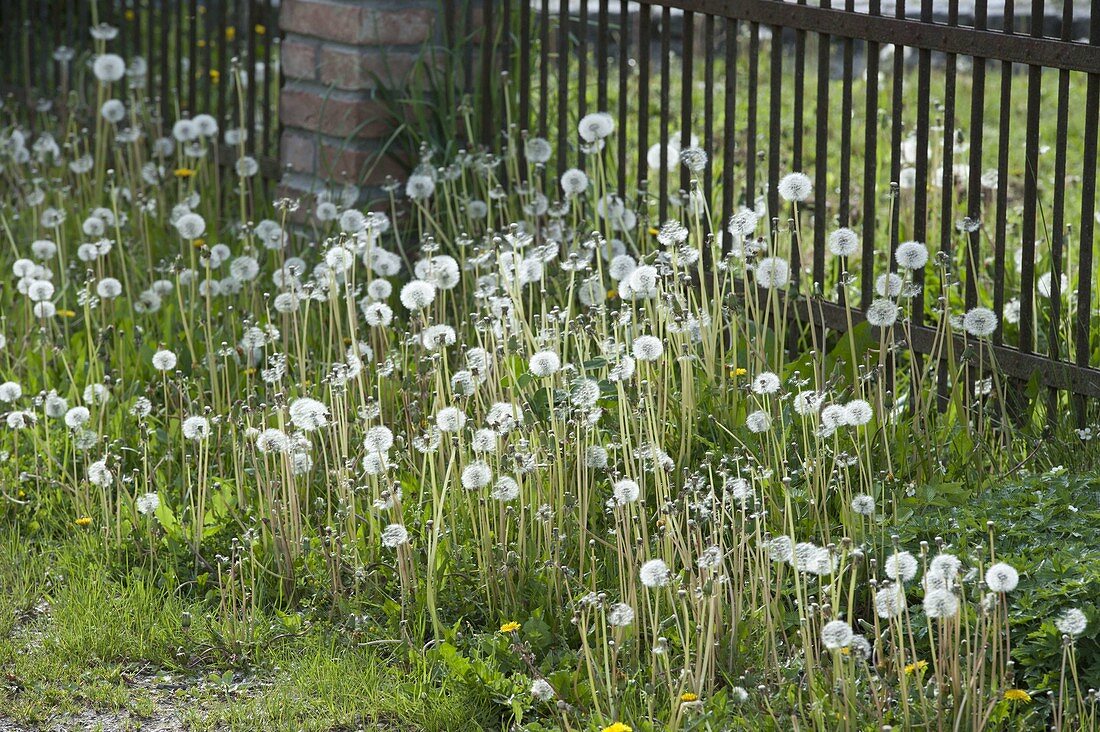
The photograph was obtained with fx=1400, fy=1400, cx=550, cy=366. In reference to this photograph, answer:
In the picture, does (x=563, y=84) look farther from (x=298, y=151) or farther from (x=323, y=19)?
(x=298, y=151)

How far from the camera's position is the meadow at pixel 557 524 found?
2.60m

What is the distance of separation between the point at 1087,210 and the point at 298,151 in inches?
116

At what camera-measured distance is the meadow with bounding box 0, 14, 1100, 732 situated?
103 inches

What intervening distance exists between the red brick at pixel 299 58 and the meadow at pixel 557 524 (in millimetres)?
1035

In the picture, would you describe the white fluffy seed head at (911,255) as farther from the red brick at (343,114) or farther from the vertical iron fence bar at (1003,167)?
the red brick at (343,114)

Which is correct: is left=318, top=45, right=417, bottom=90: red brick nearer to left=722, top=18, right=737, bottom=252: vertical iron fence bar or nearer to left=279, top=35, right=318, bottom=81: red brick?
left=279, top=35, right=318, bottom=81: red brick

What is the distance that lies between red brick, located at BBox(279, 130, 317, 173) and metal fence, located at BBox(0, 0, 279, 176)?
13 cm

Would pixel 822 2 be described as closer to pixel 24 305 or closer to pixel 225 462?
pixel 225 462

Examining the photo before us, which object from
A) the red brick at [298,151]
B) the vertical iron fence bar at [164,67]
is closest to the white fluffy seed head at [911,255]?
the red brick at [298,151]

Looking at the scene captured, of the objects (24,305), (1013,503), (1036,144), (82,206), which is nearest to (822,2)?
(1036,144)

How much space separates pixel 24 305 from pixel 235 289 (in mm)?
766

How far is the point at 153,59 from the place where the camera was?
236 inches

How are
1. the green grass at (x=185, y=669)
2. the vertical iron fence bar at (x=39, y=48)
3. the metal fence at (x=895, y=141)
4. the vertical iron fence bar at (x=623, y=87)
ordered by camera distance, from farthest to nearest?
the vertical iron fence bar at (x=39, y=48) → the vertical iron fence bar at (x=623, y=87) → the metal fence at (x=895, y=141) → the green grass at (x=185, y=669)

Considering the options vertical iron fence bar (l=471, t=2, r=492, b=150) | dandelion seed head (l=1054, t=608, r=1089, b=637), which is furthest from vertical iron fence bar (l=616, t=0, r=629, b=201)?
dandelion seed head (l=1054, t=608, r=1089, b=637)
